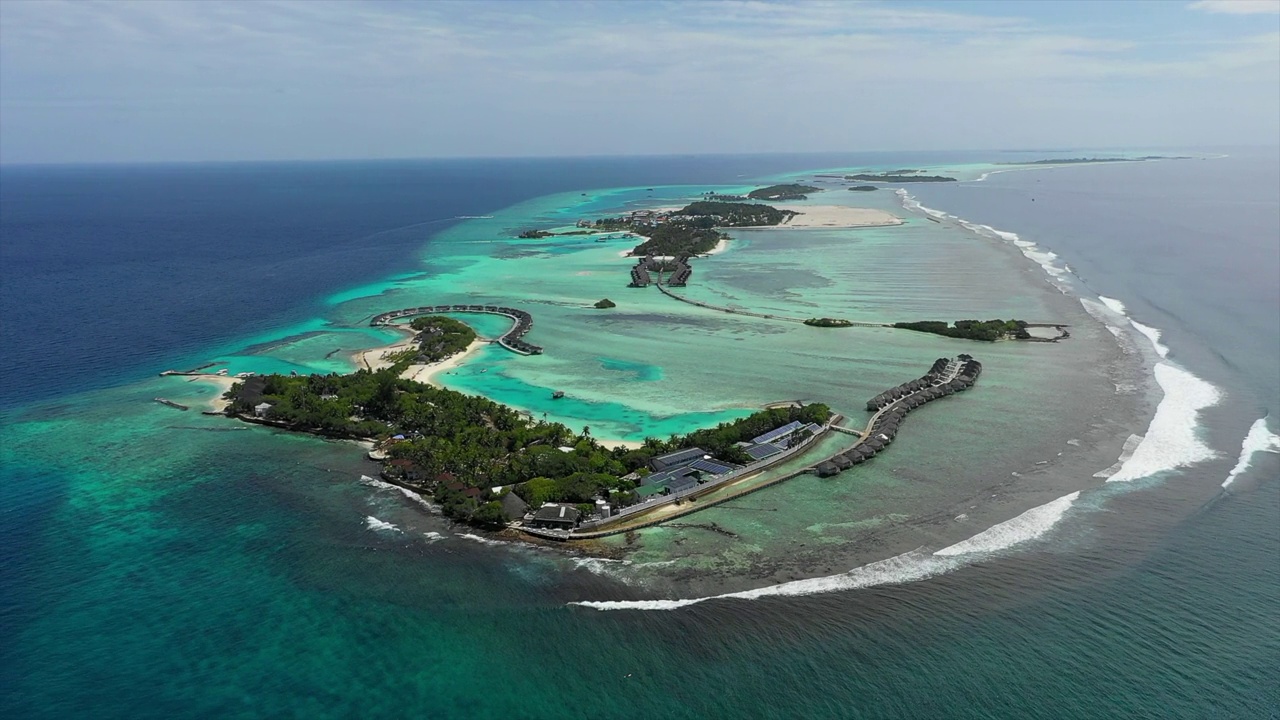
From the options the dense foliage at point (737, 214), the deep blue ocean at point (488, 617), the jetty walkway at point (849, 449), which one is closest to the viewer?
the deep blue ocean at point (488, 617)

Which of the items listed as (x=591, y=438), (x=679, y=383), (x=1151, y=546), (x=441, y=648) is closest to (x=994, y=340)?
(x=679, y=383)

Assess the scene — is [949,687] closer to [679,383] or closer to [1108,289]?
[679,383]

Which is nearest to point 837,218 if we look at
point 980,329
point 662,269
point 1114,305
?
point 662,269

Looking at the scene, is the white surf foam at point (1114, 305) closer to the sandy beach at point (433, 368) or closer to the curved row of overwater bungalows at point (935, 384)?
the curved row of overwater bungalows at point (935, 384)

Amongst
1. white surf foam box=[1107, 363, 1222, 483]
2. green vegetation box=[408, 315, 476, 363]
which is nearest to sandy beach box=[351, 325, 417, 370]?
green vegetation box=[408, 315, 476, 363]

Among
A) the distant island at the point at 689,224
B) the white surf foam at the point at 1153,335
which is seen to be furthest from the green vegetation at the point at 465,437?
the distant island at the point at 689,224

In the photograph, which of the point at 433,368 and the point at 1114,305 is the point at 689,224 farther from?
the point at 433,368

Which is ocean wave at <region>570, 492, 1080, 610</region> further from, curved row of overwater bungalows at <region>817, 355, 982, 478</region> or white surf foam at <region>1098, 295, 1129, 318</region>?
white surf foam at <region>1098, 295, 1129, 318</region>
